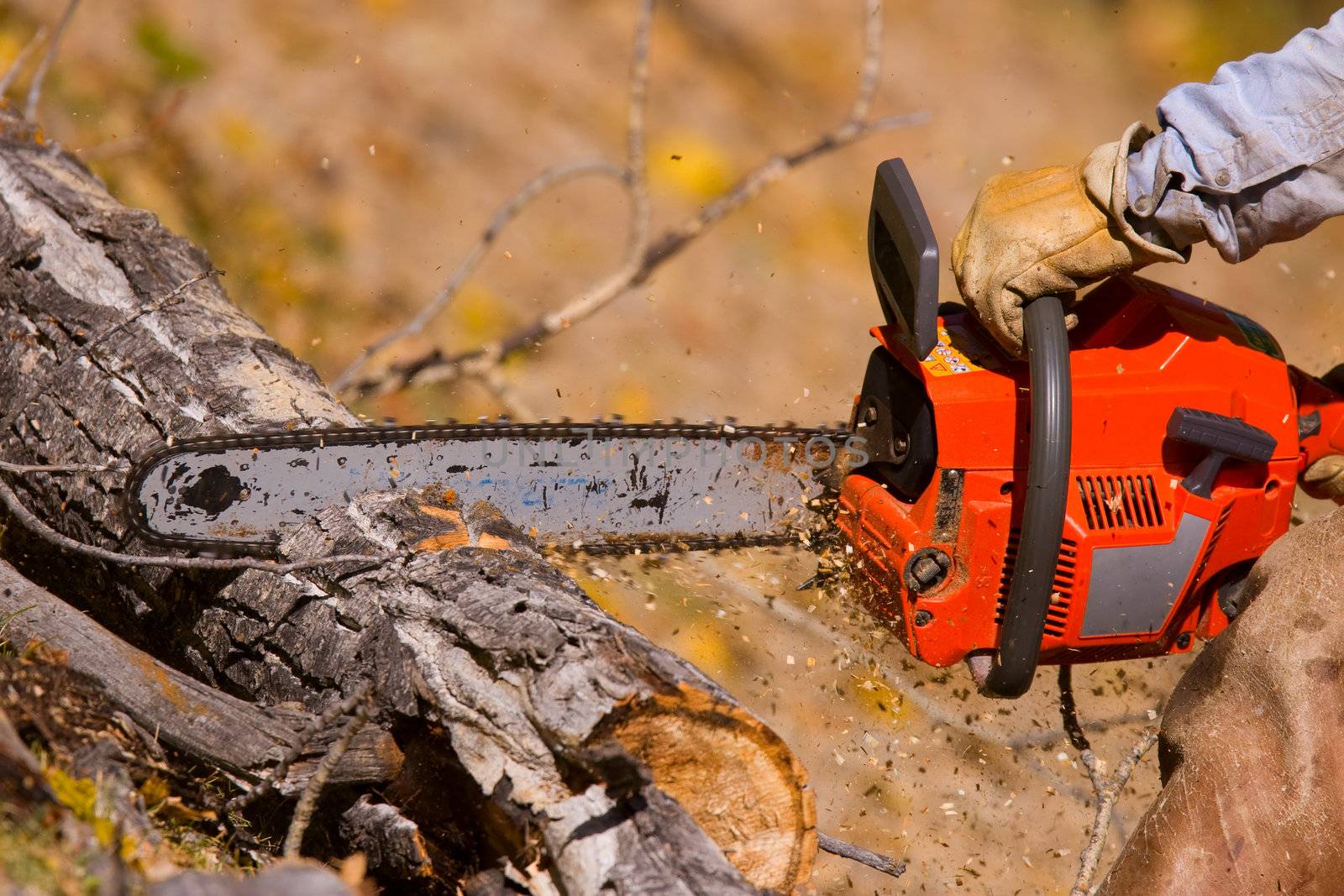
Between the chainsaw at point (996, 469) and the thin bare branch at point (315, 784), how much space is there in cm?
66

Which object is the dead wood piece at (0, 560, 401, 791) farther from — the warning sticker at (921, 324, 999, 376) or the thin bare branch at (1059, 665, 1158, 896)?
the thin bare branch at (1059, 665, 1158, 896)

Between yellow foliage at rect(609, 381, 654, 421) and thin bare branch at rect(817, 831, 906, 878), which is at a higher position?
yellow foliage at rect(609, 381, 654, 421)

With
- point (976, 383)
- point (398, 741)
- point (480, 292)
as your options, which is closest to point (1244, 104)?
point (976, 383)

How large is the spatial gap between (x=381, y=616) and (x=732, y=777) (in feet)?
2.29

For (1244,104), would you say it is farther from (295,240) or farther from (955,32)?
(955,32)

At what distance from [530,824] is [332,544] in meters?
0.74

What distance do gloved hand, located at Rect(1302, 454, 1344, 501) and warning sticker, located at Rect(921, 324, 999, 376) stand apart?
2.58 ft

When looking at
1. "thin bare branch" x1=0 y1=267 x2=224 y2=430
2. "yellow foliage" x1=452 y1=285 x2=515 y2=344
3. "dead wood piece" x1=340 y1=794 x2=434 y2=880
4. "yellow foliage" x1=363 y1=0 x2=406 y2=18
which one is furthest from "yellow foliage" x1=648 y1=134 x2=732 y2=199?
"dead wood piece" x1=340 y1=794 x2=434 y2=880

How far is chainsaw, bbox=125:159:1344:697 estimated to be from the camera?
204cm

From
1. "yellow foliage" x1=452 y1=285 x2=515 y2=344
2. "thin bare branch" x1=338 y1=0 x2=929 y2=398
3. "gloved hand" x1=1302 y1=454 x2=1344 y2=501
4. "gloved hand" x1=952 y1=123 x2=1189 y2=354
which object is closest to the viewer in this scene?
"gloved hand" x1=952 y1=123 x2=1189 y2=354

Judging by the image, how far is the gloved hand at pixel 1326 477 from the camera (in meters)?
2.25

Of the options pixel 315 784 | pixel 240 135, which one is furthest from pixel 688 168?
pixel 315 784

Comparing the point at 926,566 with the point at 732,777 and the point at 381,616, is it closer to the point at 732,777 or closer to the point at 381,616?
the point at 732,777

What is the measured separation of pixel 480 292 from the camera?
4945 millimetres
